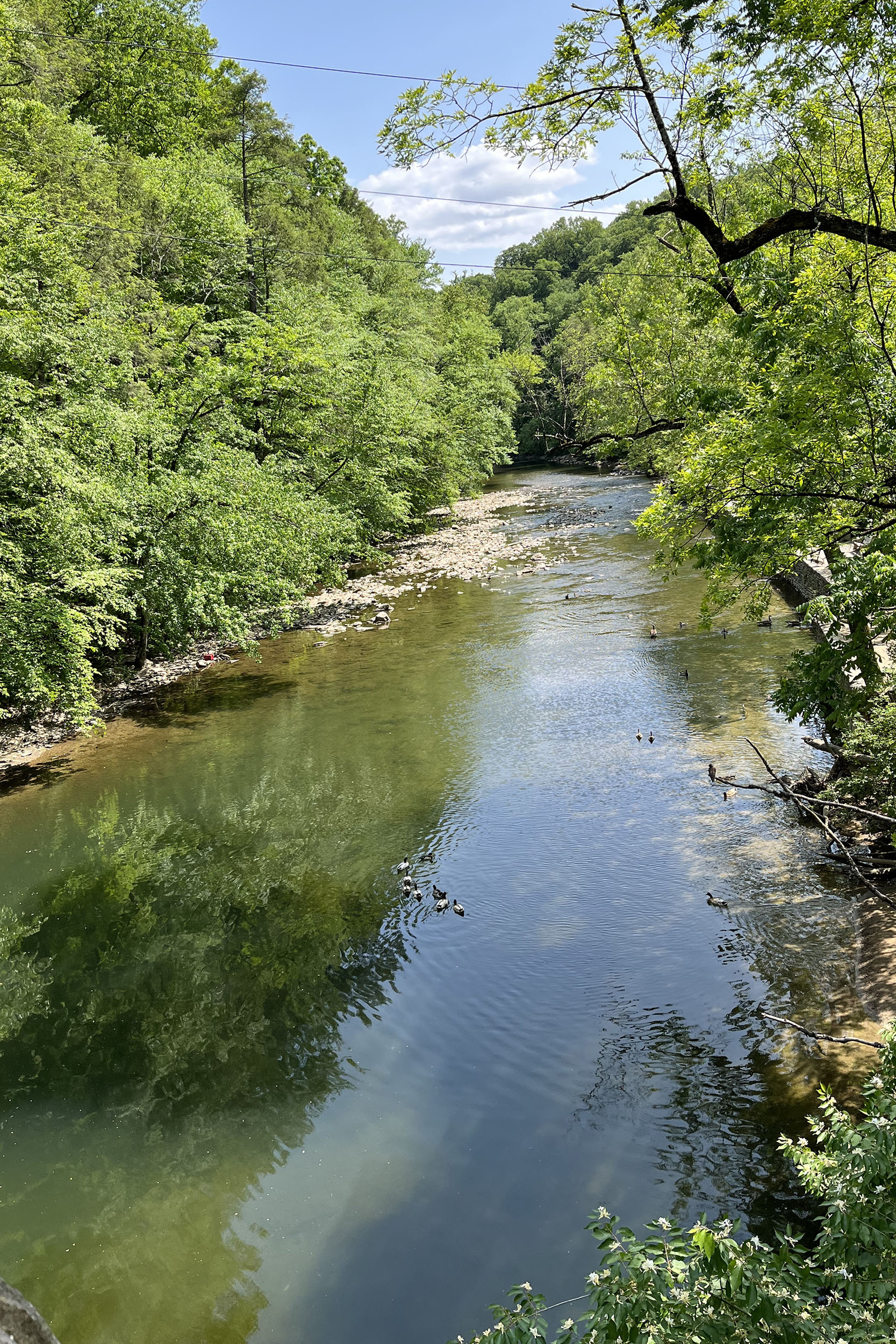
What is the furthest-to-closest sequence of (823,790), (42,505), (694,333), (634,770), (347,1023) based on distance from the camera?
(694,333)
(42,505)
(634,770)
(823,790)
(347,1023)

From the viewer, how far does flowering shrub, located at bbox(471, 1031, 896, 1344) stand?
294cm

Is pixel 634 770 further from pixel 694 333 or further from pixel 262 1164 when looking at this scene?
pixel 694 333

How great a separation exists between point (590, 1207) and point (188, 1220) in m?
3.07

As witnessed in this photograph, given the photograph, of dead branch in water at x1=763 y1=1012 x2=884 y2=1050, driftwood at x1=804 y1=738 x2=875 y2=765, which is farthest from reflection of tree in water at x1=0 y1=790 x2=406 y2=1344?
driftwood at x1=804 y1=738 x2=875 y2=765

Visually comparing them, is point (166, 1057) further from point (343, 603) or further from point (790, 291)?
point (343, 603)

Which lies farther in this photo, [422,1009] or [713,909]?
[713,909]

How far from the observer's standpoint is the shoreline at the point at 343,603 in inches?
675

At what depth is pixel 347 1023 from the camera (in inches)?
334

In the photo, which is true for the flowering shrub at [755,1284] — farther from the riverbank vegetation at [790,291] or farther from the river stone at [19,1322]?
the riverbank vegetation at [790,291]

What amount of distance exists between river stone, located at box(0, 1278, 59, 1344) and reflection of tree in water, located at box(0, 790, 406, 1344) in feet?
7.50

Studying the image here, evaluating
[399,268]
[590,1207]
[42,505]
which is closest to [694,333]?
[42,505]

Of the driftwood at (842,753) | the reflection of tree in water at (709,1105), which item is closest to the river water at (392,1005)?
the reflection of tree in water at (709,1105)

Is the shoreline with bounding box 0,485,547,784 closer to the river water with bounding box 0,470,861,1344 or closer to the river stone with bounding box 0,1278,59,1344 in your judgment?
the river water with bounding box 0,470,861,1344

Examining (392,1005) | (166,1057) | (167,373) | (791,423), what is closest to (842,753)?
(791,423)
